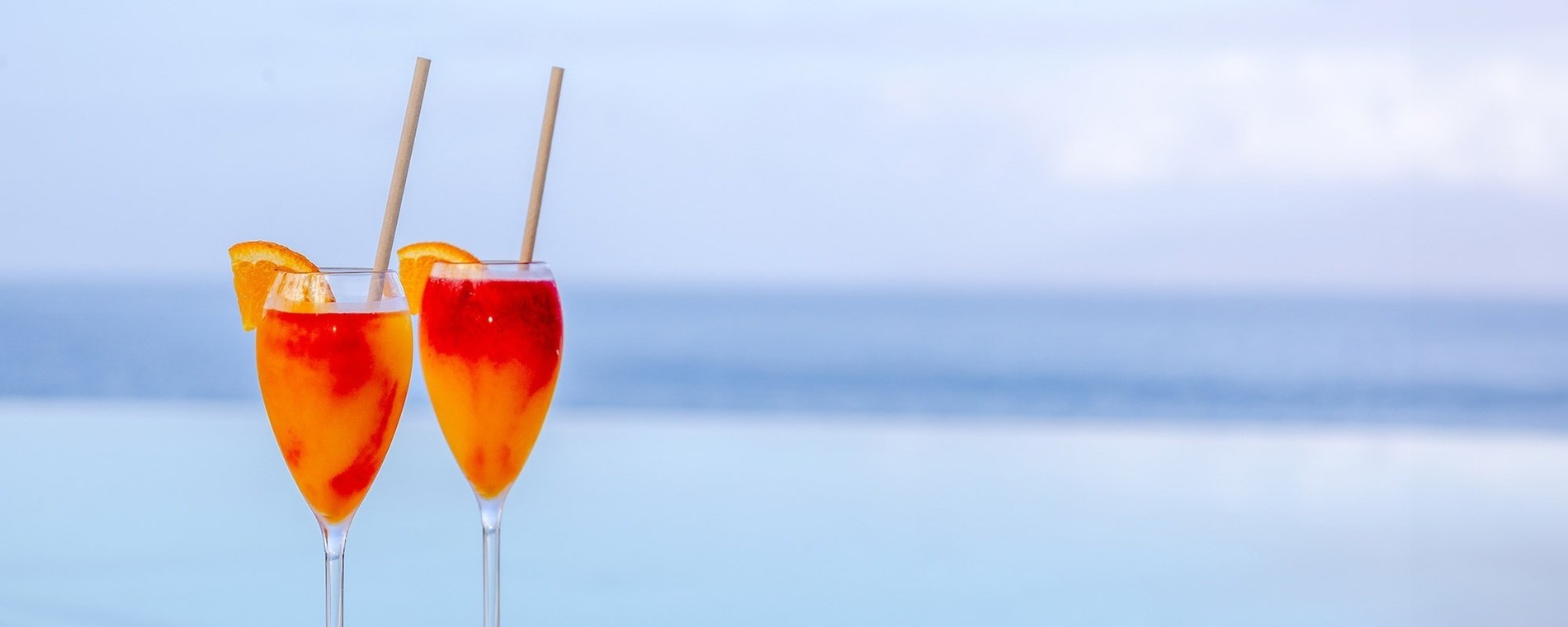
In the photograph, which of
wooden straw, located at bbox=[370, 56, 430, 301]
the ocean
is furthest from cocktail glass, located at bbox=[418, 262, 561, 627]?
the ocean

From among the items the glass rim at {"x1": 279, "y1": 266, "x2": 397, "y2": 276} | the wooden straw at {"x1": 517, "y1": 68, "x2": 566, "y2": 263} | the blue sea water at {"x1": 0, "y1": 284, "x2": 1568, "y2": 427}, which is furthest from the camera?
the blue sea water at {"x1": 0, "y1": 284, "x2": 1568, "y2": 427}

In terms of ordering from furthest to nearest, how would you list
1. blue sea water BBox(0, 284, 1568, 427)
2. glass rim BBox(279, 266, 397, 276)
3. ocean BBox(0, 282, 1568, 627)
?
blue sea water BBox(0, 284, 1568, 427) → ocean BBox(0, 282, 1568, 627) → glass rim BBox(279, 266, 397, 276)

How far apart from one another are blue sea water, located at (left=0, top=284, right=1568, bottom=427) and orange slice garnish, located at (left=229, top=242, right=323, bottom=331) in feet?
→ 21.9

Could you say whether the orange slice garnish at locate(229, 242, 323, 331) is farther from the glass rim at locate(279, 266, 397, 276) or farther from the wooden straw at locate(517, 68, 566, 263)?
the wooden straw at locate(517, 68, 566, 263)

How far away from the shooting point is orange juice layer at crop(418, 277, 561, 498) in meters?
1.35

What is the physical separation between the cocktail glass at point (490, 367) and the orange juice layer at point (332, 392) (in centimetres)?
9

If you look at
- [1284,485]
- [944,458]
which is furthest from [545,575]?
[1284,485]

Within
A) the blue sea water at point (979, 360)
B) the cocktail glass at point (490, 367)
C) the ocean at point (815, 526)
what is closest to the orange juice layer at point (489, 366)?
the cocktail glass at point (490, 367)

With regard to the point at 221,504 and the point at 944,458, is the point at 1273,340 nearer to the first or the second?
the point at 944,458

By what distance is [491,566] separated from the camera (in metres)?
1.34

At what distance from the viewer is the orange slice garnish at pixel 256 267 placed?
4.19ft

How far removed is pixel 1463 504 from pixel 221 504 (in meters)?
2.31

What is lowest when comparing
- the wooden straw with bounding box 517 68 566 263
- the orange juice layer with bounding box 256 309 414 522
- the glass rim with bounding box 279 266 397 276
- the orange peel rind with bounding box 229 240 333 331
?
the orange juice layer with bounding box 256 309 414 522

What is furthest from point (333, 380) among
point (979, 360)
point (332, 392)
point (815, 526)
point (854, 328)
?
point (854, 328)
